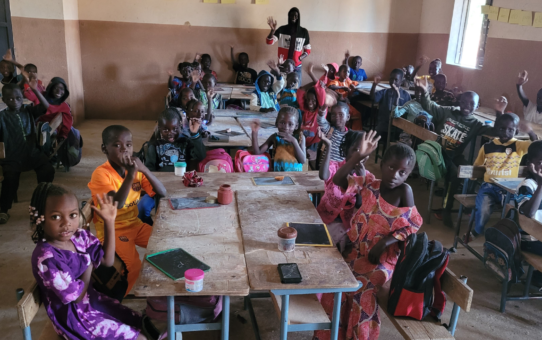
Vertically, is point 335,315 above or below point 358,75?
below

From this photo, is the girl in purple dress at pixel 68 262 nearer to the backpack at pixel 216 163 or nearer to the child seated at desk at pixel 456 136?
the backpack at pixel 216 163

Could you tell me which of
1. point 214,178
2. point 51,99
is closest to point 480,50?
point 214,178

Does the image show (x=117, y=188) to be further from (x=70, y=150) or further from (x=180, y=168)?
(x=70, y=150)

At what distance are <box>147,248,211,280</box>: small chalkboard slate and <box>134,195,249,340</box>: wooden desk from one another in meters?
0.03

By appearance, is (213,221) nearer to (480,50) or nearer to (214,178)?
(214,178)

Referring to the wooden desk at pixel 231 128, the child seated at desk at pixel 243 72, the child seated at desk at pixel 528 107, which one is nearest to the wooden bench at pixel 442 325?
the wooden desk at pixel 231 128

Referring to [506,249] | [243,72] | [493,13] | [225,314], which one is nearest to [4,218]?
[225,314]

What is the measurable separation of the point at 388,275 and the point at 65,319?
1613 mm

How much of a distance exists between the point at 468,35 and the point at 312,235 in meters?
6.99

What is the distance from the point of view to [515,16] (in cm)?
632

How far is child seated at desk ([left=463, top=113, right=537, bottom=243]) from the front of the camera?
12.6ft

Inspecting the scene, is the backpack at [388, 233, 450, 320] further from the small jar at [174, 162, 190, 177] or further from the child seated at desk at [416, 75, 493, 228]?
the child seated at desk at [416, 75, 493, 228]

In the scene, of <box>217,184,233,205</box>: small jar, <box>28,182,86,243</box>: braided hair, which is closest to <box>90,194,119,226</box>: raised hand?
<box>28,182,86,243</box>: braided hair

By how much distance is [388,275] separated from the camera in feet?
7.97
